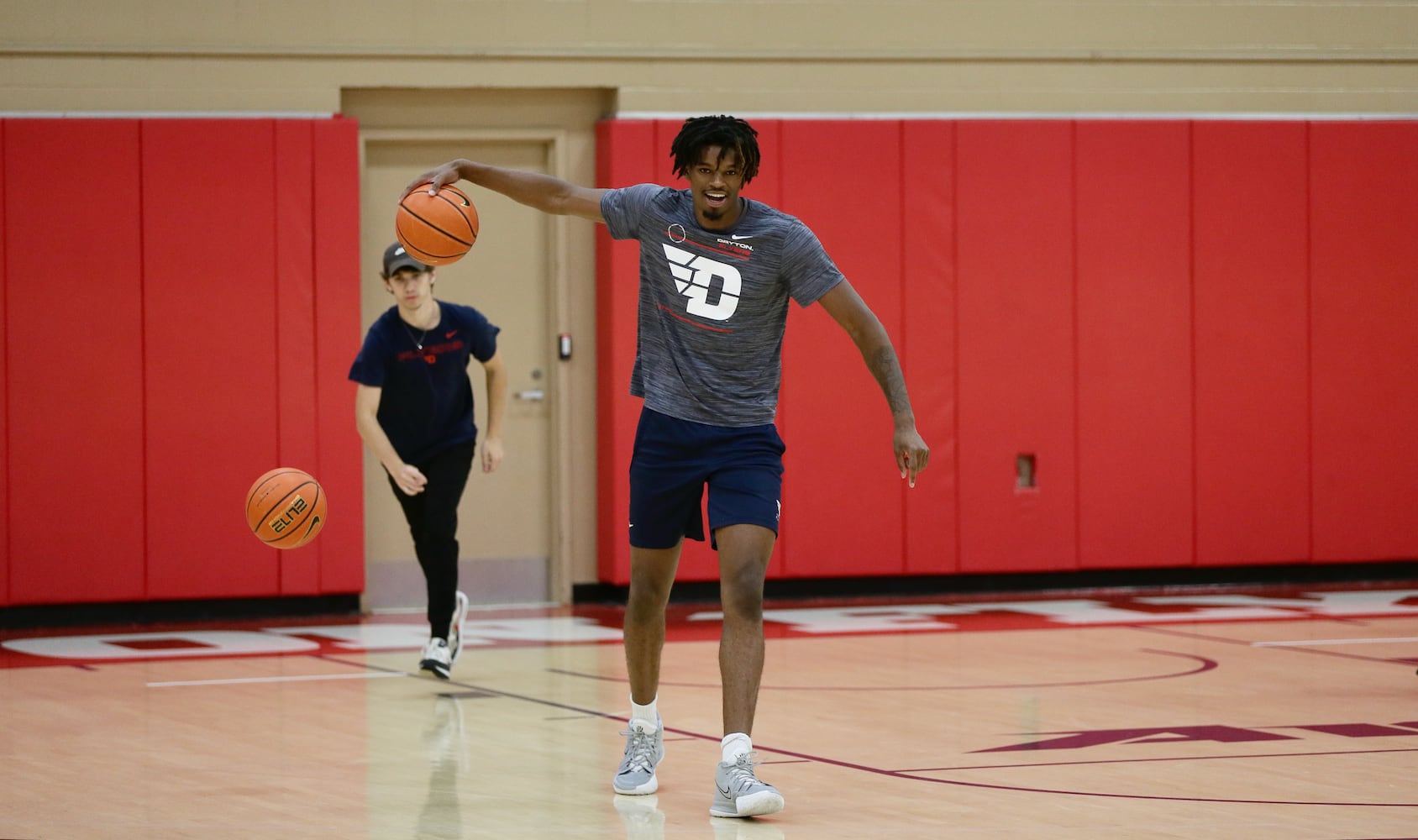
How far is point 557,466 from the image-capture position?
34.0ft

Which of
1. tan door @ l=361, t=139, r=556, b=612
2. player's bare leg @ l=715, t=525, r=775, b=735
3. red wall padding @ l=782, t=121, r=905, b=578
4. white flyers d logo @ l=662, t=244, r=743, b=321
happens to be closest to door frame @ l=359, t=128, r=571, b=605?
tan door @ l=361, t=139, r=556, b=612

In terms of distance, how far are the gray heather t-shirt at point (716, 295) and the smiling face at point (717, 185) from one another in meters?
0.03

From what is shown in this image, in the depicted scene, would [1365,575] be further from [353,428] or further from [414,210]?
[414,210]

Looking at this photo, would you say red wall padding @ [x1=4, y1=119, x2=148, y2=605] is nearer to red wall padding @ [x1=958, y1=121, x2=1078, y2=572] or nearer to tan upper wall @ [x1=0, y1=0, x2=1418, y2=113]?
tan upper wall @ [x1=0, y1=0, x2=1418, y2=113]

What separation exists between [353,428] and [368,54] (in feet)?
6.98

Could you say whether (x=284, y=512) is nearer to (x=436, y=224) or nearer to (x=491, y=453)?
(x=491, y=453)

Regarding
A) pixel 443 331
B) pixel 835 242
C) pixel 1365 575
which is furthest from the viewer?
pixel 1365 575

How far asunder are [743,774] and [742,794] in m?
0.07

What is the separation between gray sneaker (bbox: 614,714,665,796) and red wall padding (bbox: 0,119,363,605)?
211 inches

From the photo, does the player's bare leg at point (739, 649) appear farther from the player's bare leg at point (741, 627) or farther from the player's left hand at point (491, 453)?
the player's left hand at point (491, 453)

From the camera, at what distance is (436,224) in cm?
490

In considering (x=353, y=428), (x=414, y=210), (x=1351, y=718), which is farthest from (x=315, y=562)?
(x=1351, y=718)

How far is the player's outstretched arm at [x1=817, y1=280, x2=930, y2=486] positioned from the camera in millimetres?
4281

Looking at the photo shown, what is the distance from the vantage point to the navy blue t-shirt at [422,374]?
6945 mm
